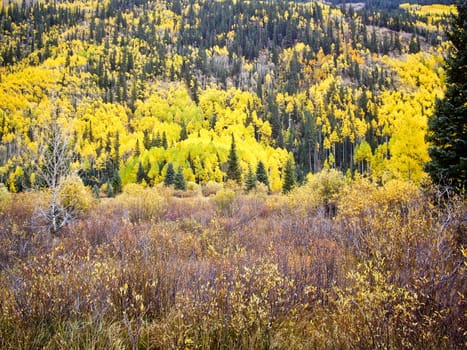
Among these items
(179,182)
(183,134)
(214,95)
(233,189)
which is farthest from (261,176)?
(214,95)

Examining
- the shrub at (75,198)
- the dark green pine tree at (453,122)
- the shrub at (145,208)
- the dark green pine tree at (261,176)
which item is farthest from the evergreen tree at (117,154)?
the dark green pine tree at (453,122)

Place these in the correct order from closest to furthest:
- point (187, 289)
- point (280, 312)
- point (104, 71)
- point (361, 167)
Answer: point (280, 312) → point (187, 289) → point (361, 167) → point (104, 71)

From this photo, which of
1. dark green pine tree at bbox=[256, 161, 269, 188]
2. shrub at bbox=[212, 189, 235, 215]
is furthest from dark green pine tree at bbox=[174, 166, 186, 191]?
shrub at bbox=[212, 189, 235, 215]

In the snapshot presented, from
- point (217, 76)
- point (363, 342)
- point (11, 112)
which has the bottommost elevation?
point (11, 112)

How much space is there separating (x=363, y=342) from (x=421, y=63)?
187 metres

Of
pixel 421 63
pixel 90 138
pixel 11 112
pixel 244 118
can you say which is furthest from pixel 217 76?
pixel 421 63

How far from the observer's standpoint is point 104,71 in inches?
5487

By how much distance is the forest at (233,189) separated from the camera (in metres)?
3.14

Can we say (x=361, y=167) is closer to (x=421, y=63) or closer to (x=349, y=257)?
(x=349, y=257)

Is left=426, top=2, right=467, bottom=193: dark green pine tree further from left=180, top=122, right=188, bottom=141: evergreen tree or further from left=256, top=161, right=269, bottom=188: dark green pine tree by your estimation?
left=180, top=122, right=188, bottom=141: evergreen tree

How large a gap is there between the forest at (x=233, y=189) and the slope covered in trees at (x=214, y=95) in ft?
3.48

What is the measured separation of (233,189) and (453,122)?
19007 millimetres

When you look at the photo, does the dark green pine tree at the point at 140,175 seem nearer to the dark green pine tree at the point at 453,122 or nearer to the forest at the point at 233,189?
the forest at the point at 233,189

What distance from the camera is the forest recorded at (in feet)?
10.3
